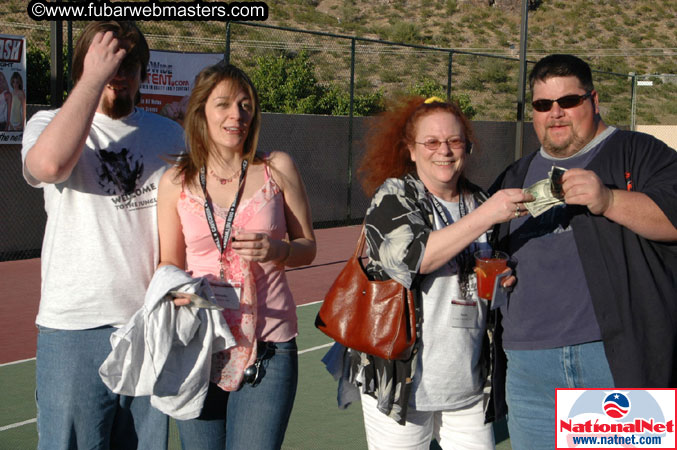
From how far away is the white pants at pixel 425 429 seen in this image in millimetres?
2895

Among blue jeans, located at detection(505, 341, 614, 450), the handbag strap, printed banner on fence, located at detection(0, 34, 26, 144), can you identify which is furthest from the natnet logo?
printed banner on fence, located at detection(0, 34, 26, 144)

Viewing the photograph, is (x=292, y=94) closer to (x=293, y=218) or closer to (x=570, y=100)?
(x=293, y=218)

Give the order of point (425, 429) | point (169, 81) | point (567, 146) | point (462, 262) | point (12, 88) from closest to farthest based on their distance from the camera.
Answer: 1. point (567, 146)
2. point (462, 262)
3. point (425, 429)
4. point (12, 88)
5. point (169, 81)

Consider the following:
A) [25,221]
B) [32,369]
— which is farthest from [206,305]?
[25,221]

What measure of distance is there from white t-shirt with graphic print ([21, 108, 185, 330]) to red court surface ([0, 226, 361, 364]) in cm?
396

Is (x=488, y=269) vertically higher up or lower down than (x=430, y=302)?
higher up

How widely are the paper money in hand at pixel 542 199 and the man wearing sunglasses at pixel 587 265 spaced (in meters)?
0.04

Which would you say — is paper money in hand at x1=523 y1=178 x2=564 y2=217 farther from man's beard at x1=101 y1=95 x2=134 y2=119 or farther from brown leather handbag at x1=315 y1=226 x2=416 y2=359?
man's beard at x1=101 y1=95 x2=134 y2=119

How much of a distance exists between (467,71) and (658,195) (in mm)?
42138

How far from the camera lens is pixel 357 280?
2.82 metres

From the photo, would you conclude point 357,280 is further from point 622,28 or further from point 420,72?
point 622,28

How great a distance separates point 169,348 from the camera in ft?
8.43

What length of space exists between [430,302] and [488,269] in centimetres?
28

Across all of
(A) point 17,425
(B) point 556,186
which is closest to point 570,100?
(B) point 556,186
